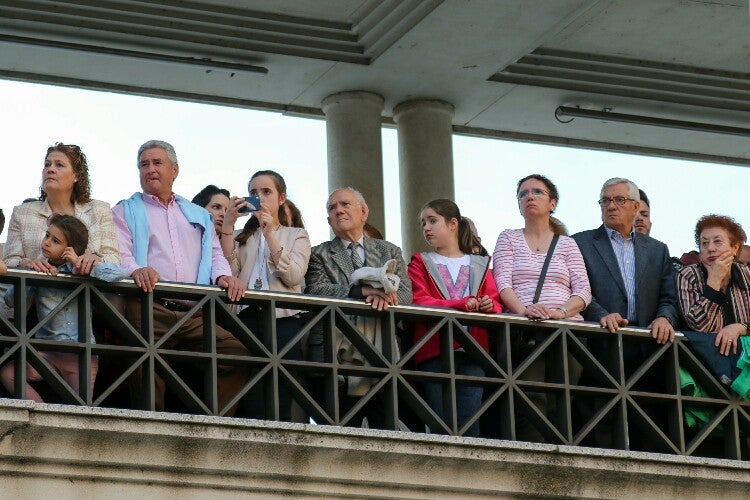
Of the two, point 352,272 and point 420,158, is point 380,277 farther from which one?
point 420,158

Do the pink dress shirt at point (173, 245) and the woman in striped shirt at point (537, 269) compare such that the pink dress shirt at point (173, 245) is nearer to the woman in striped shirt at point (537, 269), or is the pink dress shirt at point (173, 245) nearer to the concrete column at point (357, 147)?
the woman in striped shirt at point (537, 269)

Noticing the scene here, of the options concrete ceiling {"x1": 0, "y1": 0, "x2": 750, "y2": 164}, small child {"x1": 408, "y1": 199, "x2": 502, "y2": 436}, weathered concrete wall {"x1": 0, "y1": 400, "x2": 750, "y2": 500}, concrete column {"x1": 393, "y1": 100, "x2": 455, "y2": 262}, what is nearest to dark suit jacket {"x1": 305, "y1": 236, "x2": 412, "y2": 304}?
small child {"x1": 408, "y1": 199, "x2": 502, "y2": 436}

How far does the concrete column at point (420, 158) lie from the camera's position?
2072 centimetres

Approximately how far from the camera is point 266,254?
13766 millimetres

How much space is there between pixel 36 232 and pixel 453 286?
2722 millimetres

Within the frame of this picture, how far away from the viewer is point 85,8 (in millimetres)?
Answer: 19031

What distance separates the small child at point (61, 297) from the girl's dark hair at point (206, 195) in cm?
184

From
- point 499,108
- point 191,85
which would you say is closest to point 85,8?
point 191,85

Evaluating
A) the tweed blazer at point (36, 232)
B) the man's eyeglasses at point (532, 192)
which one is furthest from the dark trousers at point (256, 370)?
the man's eyeglasses at point (532, 192)

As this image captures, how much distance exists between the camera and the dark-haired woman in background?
14.3 m

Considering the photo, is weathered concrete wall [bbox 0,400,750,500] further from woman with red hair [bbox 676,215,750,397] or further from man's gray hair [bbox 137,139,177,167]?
man's gray hair [bbox 137,139,177,167]

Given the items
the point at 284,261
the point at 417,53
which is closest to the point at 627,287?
the point at 284,261

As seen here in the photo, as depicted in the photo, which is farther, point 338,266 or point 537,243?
point 537,243

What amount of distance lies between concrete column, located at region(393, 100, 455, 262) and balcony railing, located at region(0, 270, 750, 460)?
21.0 ft
